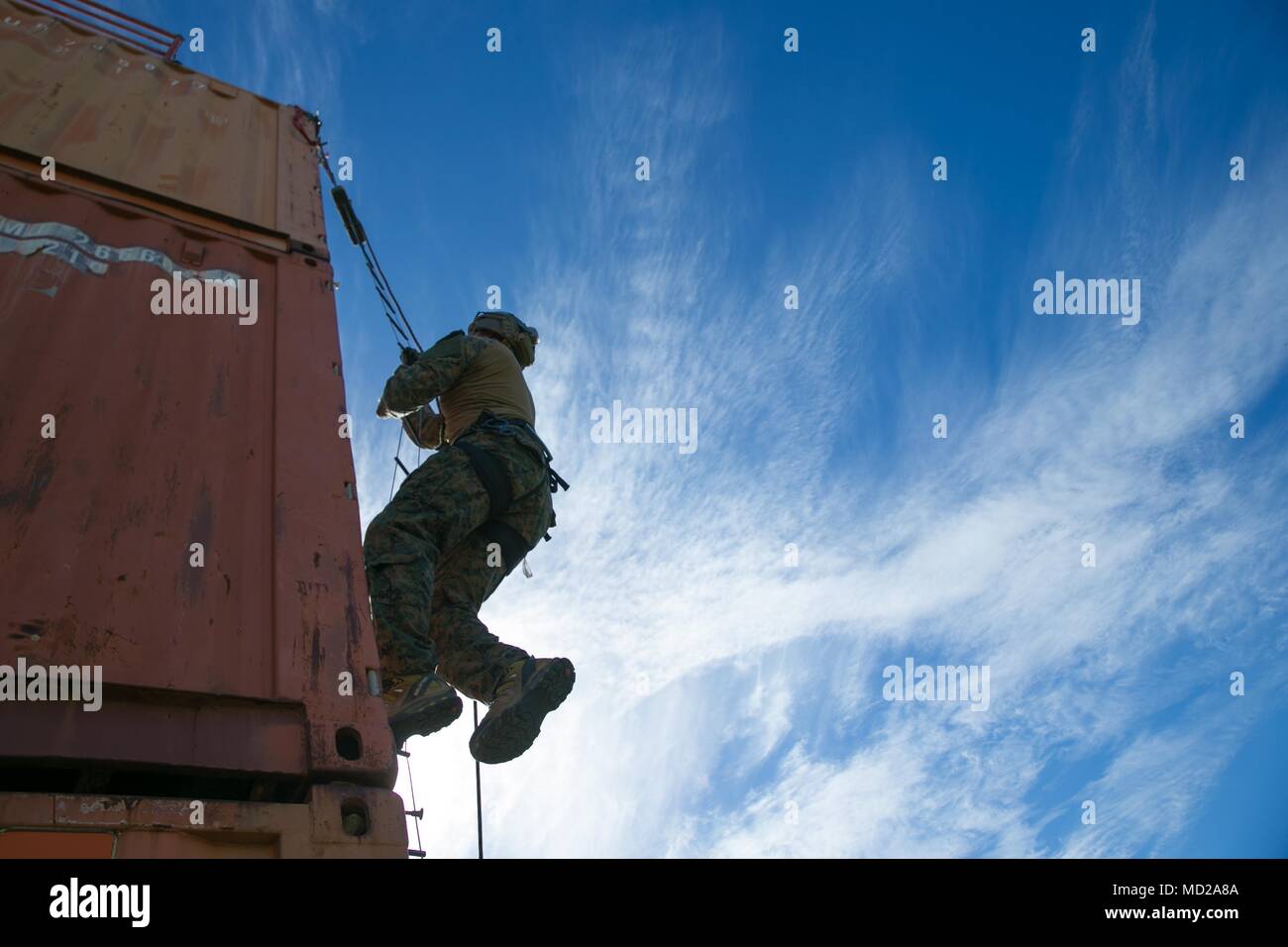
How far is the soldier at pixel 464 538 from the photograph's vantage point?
300cm

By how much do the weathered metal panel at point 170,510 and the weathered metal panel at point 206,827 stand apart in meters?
0.11

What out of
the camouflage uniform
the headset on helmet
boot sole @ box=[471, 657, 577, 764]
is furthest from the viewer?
the headset on helmet

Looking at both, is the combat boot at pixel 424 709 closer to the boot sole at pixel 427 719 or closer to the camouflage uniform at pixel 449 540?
the boot sole at pixel 427 719

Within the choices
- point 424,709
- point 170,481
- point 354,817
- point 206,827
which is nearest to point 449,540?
point 424,709

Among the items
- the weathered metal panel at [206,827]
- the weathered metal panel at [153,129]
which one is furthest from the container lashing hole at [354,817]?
the weathered metal panel at [153,129]

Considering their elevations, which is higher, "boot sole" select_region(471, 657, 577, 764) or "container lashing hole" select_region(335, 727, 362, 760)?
"boot sole" select_region(471, 657, 577, 764)

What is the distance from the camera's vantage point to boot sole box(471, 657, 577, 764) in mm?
2977

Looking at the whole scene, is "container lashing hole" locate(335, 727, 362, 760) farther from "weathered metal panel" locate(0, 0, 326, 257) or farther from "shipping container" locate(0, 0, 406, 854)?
"weathered metal panel" locate(0, 0, 326, 257)

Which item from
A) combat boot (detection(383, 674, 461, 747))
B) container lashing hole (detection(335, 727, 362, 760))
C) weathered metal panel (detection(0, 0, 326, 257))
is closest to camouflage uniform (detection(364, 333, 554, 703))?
combat boot (detection(383, 674, 461, 747))

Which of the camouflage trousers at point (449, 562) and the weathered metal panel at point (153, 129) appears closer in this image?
the camouflage trousers at point (449, 562)

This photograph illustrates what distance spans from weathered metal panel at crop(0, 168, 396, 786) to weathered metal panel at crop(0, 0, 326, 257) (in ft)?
1.02
